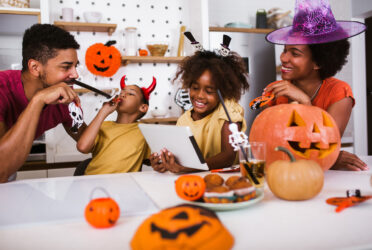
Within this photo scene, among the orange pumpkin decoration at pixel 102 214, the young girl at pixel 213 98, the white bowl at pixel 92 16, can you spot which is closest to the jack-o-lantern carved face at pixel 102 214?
the orange pumpkin decoration at pixel 102 214

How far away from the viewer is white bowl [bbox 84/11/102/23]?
2865 mm

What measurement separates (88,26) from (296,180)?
2581 millimetres

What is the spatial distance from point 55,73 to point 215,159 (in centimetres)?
91

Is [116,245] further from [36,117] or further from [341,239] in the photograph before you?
[36,117]

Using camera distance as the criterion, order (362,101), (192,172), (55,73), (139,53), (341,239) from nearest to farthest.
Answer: (341,239) < (192,172) < (55,73) < (139,53) < (362,101)

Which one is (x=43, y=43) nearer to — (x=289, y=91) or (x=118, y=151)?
(x=118, y=151)

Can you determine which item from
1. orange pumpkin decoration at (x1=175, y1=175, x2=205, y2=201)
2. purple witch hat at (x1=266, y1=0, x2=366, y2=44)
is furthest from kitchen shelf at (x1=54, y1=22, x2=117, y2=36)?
orange pumpkin decoration at (x1=175, y1=175, x2=205, y2=201)

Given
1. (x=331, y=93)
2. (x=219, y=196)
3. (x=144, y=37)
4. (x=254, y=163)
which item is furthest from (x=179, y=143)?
(x=144, y=37)

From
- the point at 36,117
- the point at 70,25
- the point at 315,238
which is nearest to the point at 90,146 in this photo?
the point at 36,117

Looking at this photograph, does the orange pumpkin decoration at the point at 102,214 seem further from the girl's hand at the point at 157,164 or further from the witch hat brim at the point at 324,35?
the witch hat brim at the point at 324,35

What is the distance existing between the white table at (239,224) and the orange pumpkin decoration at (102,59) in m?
1.97

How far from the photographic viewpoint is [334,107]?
1476 mm

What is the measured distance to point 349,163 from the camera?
122 centimetres

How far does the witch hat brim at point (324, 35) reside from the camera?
4.89ft
